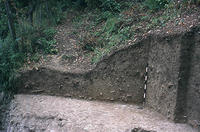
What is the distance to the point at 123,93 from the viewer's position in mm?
8305

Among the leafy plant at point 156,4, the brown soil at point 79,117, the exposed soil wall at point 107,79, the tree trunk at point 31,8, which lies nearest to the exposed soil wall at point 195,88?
the brown soil at point 79,117

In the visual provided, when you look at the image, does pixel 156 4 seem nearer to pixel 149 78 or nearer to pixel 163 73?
pixel 149 78

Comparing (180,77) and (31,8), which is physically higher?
(31,8)

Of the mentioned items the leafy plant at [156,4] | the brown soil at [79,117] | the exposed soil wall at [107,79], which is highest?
the leafy plant at [156,4]

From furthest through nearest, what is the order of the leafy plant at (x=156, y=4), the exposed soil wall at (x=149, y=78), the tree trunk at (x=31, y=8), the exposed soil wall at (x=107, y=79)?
the tree trunk at (x=31, y=8) < the leafy plant at (x=156, y=4) < the exposed soil wall at (x=107, y=79) < the exposed soil wall at (x=149, y=78)

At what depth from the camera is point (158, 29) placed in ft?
25.9

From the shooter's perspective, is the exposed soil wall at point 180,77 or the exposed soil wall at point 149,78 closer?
the exposed soil wall at point 180,77

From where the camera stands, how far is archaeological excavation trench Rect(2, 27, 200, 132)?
22.0ft

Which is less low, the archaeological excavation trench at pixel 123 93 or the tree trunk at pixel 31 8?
the tree trunk at pixel 31 8

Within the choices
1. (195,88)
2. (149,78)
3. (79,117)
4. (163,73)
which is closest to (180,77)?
(195,88)

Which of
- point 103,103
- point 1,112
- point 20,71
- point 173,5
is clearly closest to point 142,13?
point 173,5

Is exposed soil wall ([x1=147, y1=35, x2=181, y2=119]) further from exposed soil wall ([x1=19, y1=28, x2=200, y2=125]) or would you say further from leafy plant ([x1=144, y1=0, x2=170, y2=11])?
leafy plant ([x1=144, y1=0, x2=170, y2=11])

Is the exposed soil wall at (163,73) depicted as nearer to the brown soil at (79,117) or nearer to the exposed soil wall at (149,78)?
the exposed soil wall at (149,78)

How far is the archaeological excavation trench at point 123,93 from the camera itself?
22.0 feet
